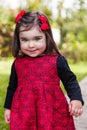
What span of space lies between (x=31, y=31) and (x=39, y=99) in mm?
478

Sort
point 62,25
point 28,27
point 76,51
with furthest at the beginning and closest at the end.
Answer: point 62,25, point 76,51, point 28,27

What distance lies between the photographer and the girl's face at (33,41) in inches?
126

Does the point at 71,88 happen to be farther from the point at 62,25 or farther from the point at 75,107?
the point at 62,25

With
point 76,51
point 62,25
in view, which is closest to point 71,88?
point 76,51

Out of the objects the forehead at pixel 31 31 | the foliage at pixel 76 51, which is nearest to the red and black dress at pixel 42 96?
the forehead at pixel 31 31

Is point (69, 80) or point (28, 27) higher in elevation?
point (28, 27)

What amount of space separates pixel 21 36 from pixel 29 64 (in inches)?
8.4

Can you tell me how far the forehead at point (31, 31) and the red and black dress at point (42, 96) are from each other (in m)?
0.20

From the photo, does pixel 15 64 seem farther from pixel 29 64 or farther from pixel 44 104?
pixel 44 104

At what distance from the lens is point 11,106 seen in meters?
3.38

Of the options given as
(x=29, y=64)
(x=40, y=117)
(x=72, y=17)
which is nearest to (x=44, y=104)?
(x=40, y=117)

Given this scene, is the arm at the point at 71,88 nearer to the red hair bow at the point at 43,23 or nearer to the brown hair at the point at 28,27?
the brown hair at the point at 28,27

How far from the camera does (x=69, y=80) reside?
128 inches

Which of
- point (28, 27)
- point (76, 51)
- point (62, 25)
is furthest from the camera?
point (62, 25)
